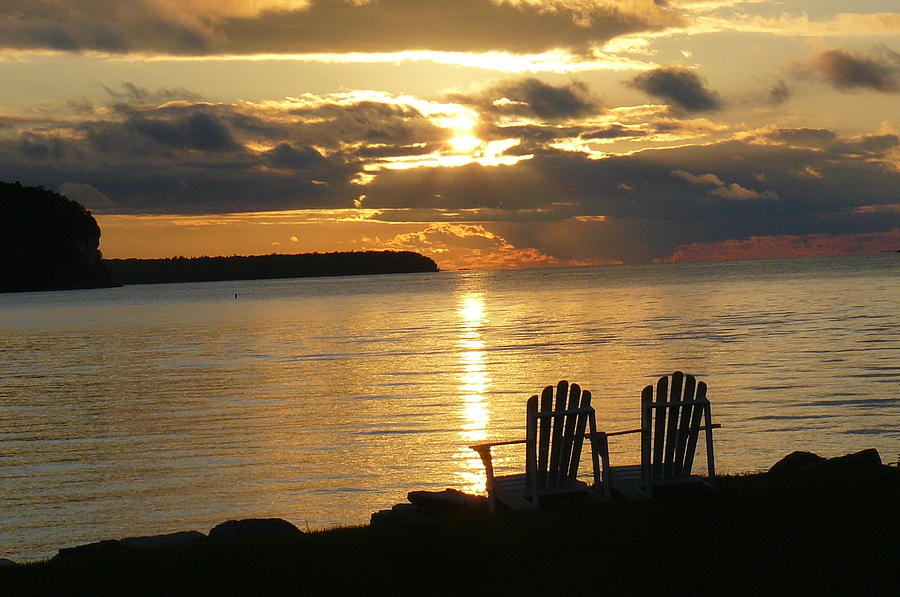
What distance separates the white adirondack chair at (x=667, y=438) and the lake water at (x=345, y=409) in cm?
694

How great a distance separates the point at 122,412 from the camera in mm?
32906

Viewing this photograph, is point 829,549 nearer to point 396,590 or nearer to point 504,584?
point 504,584

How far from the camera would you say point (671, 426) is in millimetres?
11617

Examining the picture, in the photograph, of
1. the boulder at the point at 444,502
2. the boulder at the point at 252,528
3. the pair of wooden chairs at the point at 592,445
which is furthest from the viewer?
the boulder at the point at 252,528

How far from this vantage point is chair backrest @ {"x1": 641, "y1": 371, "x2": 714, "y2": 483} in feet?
37.6

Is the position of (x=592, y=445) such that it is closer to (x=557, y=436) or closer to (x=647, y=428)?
(x=557, y=436)

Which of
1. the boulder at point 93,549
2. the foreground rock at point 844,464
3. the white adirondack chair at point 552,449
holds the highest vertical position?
the white adirondack chair at point 552,449

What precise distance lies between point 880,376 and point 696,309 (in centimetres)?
5450

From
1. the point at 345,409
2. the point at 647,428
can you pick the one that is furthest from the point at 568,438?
the point at 345,409

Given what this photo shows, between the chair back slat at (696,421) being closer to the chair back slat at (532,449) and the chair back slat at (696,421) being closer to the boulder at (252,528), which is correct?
the chair back slat at (532,449)

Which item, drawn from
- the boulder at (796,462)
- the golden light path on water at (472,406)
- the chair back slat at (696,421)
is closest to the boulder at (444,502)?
the chair back slat at (696,421)

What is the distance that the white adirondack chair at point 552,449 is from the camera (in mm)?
11242

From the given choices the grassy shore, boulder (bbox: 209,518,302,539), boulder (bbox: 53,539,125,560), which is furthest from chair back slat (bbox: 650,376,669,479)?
boulder (bbox: 53,539,125,560)

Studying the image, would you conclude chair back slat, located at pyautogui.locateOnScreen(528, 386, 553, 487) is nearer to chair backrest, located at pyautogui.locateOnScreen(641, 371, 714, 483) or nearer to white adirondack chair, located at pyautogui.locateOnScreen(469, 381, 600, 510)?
white adirondack chair, located at pyautogui.locateOnScreen(469, 381, 600, 510)
